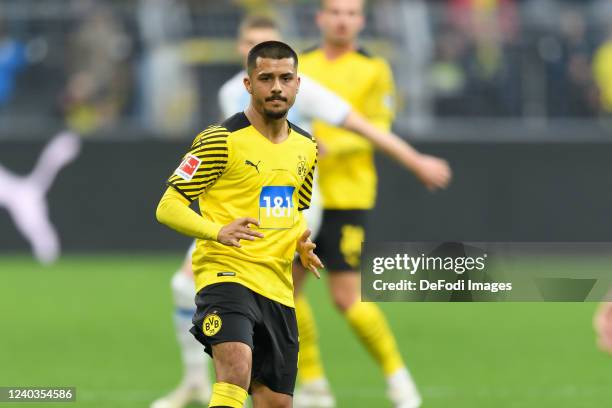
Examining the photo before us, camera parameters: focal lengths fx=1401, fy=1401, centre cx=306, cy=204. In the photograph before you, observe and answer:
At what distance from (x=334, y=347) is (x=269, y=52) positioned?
5243mm

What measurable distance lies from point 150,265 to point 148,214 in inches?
22.9

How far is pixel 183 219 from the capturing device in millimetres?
5445

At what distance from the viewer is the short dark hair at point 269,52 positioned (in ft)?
18.4

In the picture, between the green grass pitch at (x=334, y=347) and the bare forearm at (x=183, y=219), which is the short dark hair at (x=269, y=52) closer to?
the bare forearm at (x=183, y=219)

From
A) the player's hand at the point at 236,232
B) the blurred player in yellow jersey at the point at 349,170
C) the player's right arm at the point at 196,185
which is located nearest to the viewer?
the player's hand at the point at 236,232

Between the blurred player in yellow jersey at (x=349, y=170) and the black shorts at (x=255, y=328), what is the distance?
2.23 m

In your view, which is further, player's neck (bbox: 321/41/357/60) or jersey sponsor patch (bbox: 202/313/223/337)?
player's neck (bbox: 321/41/357/60)

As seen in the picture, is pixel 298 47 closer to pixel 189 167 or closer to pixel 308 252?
pixel 308 252

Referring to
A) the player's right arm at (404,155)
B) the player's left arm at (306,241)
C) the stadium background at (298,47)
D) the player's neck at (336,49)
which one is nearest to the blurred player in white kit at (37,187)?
the stadium background at (298,47)

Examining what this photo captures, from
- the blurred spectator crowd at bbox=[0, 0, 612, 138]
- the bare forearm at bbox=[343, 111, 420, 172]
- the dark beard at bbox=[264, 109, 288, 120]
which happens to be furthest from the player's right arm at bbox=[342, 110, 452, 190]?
the blurred spectator crowd at bbox=[0, 0, 612, 138]

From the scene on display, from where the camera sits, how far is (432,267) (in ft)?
17.9

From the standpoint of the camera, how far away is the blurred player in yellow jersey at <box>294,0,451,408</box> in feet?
26.5

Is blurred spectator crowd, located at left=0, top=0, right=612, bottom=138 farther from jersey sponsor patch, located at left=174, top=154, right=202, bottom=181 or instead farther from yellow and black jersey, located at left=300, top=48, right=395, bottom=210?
jersey sponsor patch, located at left=174, top=154, right=202, bottom=181

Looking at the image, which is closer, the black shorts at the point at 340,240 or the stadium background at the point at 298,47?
the black shorts at the point at 340,240
